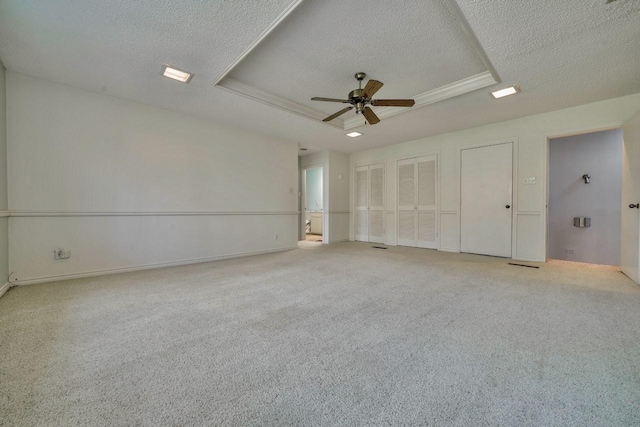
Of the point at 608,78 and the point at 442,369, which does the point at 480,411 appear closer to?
the point at 442,369

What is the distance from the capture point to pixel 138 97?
3.60 metres

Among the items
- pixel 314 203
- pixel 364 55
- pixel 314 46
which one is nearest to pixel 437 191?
pixel 364 55

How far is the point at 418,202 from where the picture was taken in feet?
19.4

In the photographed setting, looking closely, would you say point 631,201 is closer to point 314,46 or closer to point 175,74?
point 314,46

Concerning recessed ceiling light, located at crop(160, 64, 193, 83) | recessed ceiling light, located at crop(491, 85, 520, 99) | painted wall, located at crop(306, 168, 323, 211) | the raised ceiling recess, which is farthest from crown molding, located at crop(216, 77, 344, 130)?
painted wall, located at crop(306, 168, 323, 211)

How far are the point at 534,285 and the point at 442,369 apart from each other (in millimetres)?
2387

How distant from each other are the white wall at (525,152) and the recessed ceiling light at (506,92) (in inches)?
54.3

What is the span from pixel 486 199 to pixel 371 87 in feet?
11.6

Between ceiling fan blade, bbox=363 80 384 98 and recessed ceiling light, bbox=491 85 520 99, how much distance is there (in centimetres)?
184

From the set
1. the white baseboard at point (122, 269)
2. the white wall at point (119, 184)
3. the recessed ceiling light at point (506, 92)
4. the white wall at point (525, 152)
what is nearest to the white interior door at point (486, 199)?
the white wall at point (525, 152)

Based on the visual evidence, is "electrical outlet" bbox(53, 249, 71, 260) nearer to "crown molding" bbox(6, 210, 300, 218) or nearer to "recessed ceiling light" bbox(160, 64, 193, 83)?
"crown molding" bbox(6, 210, 300, 218)

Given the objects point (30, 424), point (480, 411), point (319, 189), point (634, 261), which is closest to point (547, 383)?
point (480, 411)

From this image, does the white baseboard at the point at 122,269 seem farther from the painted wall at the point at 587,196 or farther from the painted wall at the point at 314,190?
the painted wall at the point at 587,196

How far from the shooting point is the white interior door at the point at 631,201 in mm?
3111
